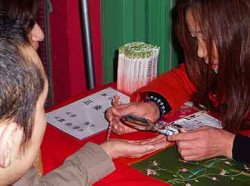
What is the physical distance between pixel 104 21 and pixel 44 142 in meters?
1.29

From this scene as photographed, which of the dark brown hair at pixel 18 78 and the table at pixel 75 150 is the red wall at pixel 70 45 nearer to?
the table at pixel 75 150

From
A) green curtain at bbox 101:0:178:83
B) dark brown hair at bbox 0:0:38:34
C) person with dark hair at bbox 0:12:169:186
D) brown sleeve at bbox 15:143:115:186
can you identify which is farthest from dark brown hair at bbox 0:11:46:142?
green curtain at bbox 101:0:178:83

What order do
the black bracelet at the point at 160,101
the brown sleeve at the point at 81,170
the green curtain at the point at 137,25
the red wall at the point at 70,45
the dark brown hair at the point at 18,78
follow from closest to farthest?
the dark brown hair at the point at 18,78 → the brown sleeve at the point at 81,170 → the black bracelet at the point at 160,101 → the green curtain at the point at 137,25 → the red wall at the point at 70,45

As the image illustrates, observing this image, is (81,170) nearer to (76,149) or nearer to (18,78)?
(76,149)

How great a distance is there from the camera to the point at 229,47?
1.52 meters

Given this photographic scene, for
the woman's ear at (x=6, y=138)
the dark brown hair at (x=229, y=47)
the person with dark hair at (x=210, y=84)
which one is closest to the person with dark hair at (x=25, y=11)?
the person with dark hair at (x=210, y=84)

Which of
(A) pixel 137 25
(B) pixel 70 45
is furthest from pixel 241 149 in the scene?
(B) pixel 70 45

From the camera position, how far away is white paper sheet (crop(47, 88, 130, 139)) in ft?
5.17

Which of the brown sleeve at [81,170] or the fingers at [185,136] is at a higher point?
the fingers at [185,136]

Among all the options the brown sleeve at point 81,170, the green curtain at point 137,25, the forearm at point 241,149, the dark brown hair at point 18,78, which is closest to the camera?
the dark brown hair at point 18,78

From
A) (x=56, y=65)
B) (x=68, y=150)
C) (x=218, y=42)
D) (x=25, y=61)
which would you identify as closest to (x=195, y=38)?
(x=218, y=42)

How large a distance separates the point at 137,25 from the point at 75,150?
126cm

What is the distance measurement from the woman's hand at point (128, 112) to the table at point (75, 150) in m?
0.03

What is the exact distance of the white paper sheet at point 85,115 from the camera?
158cm
